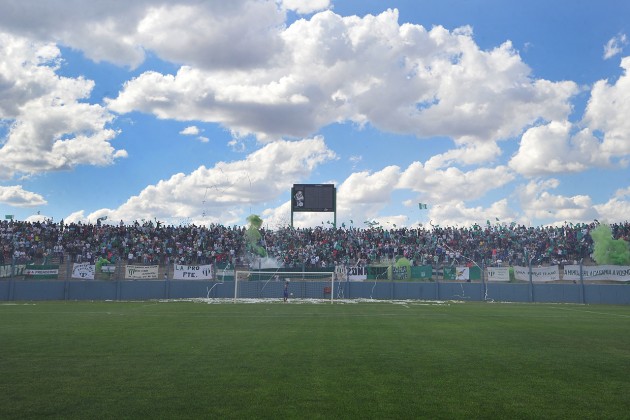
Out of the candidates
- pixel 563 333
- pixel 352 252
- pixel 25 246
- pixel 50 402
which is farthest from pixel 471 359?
pixel 25 246

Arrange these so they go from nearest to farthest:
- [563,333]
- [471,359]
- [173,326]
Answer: [471,359], [563,333], [173,326]

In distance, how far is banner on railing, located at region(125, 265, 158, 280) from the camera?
37938 millimetres

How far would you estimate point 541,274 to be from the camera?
122ft

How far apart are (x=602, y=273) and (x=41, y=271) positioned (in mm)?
39601

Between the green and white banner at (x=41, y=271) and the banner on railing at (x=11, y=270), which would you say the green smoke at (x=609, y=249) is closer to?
the green and white banner at (x=41, y=271)

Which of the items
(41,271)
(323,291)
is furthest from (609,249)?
(41,271)

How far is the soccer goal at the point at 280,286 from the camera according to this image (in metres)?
38.2

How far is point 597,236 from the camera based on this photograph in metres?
46.9

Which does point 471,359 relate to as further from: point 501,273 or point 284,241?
point 284,241

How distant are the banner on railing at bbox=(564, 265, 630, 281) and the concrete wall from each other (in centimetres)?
67

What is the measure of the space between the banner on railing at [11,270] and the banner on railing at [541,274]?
35.4 meters

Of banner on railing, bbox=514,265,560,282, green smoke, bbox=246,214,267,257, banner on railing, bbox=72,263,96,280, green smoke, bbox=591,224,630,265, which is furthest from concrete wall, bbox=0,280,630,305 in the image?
green smoke, bbox=246,214,267,257

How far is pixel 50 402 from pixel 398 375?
5473mm

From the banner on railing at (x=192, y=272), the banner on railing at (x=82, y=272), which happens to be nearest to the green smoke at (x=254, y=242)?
the banner on railing at (x=192, y=272)
